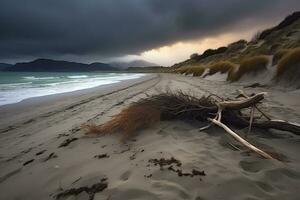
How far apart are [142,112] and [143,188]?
2.62 m

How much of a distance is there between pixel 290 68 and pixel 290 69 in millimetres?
52

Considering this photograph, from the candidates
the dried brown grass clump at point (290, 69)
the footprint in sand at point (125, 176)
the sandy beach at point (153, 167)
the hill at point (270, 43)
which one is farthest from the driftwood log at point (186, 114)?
the hill at point (270, 43)

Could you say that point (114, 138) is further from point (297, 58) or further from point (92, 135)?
point (297, 58)

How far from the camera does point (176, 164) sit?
3480 mm

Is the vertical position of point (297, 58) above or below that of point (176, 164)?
above

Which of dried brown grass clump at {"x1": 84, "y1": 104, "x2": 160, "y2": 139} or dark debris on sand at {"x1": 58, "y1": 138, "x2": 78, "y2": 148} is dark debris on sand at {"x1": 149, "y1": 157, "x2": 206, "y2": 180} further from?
dark debris on sand at {"x1": 58, "y1": 138, "x2": 78, "y2": 148}

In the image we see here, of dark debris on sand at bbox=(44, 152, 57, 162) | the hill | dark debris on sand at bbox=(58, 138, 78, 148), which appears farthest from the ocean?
the hill

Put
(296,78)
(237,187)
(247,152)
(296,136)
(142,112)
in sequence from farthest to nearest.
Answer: (296,78) → (142,112) → (296,136) → (247,152) → (237,187)

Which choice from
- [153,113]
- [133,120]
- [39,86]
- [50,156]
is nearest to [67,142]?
[50,156]

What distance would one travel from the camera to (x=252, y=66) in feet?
54.0

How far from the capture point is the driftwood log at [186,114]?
16.6 feet

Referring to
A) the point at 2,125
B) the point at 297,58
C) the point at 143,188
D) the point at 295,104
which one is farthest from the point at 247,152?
the point at 297,58

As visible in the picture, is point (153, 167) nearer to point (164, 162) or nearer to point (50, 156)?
point (164, 162)

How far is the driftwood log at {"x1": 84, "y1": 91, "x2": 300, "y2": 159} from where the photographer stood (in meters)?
5.05
